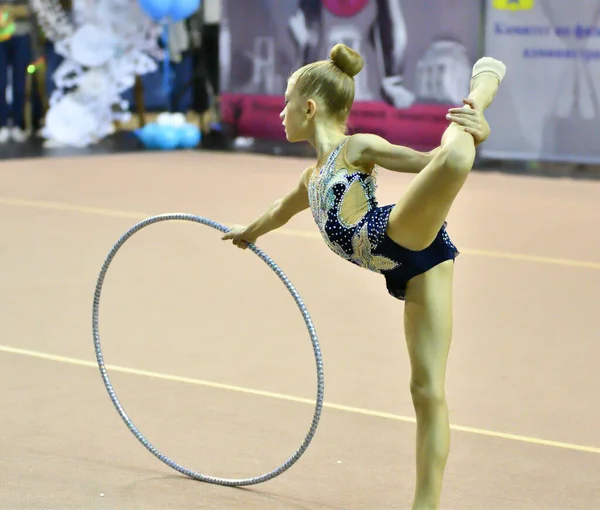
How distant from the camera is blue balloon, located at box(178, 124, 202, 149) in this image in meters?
14.6

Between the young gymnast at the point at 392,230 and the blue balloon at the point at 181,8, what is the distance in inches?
437

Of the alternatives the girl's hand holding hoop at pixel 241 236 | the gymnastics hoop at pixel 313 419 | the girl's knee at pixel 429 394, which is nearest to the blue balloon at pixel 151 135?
the gymnastics hoop at pixel 313 419

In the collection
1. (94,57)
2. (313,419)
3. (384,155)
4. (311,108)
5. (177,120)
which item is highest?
(311,108)

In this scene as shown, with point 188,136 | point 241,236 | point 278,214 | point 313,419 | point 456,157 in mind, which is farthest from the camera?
point 188,136

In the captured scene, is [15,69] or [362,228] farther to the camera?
[15,69]

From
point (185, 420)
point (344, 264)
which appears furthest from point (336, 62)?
point (344, 264)

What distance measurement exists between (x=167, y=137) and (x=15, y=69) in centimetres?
241

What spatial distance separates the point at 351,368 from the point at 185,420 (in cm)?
98

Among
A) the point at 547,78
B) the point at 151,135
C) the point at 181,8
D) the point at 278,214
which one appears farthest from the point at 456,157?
the point at 151,135

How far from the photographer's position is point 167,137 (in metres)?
14.5

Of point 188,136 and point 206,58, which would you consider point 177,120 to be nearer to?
point 188,136

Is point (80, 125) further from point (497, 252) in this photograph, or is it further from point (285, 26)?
point (497, 252)

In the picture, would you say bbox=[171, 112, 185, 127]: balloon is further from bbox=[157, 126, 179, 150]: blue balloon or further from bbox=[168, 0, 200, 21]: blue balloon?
bbox=[168, 0, 200, 21]: blue balloon

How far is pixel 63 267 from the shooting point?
7012 millimetres
